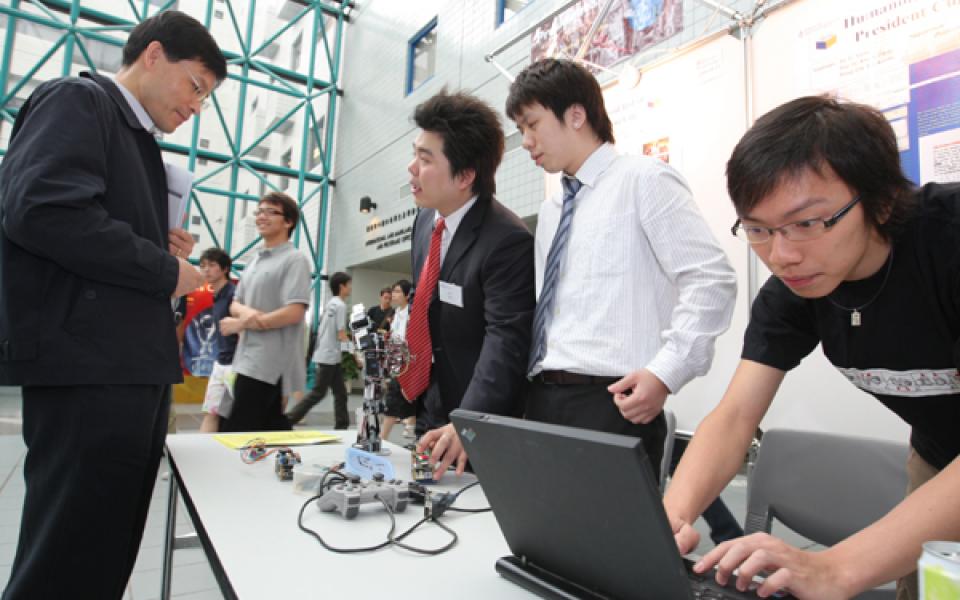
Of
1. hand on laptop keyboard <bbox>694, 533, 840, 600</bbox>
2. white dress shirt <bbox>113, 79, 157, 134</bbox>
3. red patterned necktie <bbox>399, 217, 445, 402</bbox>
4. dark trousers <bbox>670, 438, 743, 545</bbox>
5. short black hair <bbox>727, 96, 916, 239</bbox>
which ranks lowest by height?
dark trousers <bbox>670, 438, 743, 545</bbox>

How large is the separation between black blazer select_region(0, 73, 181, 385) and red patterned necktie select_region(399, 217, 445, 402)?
0.53 metres

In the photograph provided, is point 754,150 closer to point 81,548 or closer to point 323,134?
point 81,548

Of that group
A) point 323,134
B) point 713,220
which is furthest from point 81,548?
point 323,134

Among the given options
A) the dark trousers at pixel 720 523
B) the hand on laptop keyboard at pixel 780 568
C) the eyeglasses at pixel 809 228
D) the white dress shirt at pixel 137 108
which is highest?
the white dress shirt at pixel 137 108

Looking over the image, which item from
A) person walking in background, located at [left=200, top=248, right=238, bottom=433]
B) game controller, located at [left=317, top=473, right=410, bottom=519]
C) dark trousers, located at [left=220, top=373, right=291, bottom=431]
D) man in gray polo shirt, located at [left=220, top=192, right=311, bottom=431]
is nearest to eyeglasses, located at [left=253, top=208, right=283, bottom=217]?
man in gray polo shirt, located at [left=220, top=192, right=311, bottom=431]

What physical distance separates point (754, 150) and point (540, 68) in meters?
0.78

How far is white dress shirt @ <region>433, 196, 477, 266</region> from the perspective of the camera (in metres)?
1.51

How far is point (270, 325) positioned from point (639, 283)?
162 cm

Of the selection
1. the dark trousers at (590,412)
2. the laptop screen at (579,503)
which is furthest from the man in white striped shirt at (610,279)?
the laptop screen at (579,503)

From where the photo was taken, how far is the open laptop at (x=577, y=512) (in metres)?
0.49

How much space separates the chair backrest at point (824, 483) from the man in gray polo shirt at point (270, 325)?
182cm

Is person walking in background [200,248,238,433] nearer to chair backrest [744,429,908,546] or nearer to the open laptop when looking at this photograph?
the open laptop

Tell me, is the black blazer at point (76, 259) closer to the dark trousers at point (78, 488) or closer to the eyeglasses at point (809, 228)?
the dark trousers at point (78, 488)

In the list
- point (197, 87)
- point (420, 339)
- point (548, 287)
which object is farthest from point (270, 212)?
point (548, 287)
